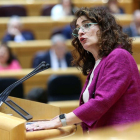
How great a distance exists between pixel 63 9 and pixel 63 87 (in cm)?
108

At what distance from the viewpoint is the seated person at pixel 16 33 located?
2.31 metres

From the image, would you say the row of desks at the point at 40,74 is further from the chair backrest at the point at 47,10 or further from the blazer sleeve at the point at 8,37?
the chair backrest at the point at 47,10

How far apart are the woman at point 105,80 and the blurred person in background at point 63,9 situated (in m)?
1.81

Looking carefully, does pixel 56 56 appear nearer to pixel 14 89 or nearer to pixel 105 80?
pixel 14 89

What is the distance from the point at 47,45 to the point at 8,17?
648mm

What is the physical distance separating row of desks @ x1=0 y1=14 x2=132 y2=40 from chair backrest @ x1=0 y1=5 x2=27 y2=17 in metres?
0.14

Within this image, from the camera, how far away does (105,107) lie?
0.64 m

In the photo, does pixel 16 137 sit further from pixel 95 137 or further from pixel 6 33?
pixel 6 33

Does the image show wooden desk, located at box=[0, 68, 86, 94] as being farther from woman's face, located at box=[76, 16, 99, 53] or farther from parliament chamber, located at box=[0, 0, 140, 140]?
woman's face, located at box=[76, 16, 99, 53]

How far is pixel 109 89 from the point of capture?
643 mm

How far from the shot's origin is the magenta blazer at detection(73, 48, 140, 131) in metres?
0.64

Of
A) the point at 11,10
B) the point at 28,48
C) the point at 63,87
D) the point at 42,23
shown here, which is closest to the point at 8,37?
the point at 28,48

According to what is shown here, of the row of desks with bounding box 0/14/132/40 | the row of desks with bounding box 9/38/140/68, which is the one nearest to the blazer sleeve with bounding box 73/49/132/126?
the row of desks with bounding box 9/38/140/68

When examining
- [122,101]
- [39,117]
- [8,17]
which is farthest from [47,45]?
[122,101]
